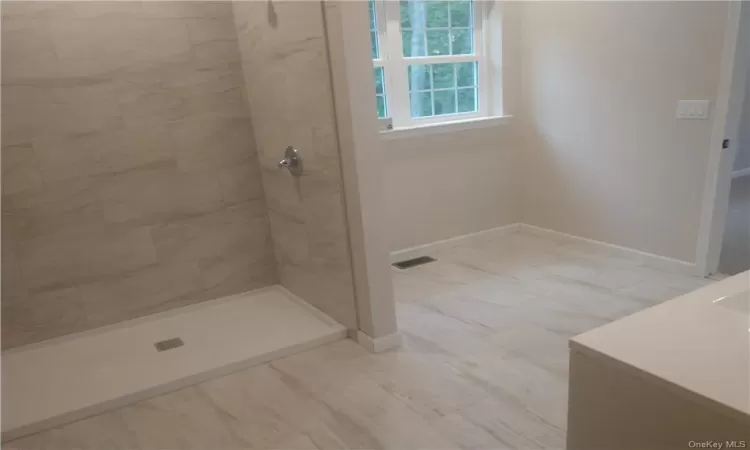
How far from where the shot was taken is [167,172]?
303 centimetres

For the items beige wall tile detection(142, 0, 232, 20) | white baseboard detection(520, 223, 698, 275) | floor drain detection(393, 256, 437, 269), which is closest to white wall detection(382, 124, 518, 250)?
floor drain detection(393, 256, 437, 269)

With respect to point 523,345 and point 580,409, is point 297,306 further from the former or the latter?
point 580,409

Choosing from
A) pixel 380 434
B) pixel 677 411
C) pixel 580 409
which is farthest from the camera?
pixel 380 434

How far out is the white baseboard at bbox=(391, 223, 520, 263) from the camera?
385cm

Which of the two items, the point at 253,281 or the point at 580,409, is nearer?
the point at 580,409

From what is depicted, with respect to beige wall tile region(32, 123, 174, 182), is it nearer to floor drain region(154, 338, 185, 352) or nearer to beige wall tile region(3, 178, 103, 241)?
beige wall tile region(3, 178, 103, 241)

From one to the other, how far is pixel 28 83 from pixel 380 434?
2.29 meters

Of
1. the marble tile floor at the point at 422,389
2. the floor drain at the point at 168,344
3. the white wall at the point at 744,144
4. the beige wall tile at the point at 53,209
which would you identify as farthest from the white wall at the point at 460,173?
the white wall at the point at 744,144

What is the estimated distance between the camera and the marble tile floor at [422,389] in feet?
6.45

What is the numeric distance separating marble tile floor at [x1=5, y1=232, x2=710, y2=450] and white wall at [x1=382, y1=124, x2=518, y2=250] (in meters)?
0.79

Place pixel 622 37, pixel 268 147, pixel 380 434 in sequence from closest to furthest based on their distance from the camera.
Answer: pixel 380 434 → pixel 268 147 → pixel 622 37

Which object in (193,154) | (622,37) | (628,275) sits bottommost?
(628,275)

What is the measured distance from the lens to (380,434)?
76.9 inches

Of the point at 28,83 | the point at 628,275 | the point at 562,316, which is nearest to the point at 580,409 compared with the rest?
the point at 562,316
